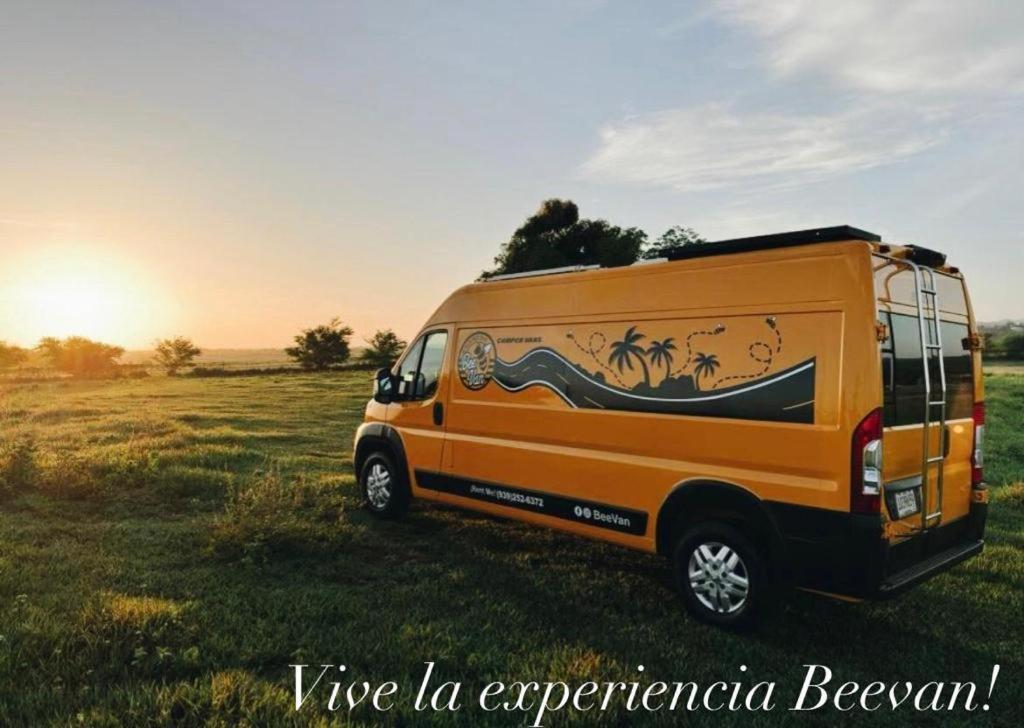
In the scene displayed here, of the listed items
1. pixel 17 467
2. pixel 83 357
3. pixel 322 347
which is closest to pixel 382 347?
pixel 322 347

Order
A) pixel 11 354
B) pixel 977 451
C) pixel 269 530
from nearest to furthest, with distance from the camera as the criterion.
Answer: pixel 977 451, pixel 269 530, pixel 11 354

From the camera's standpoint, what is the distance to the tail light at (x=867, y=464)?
4555 mm

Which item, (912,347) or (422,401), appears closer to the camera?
(912,347)

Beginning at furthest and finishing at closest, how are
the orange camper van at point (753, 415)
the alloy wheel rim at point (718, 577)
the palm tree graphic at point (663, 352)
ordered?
the palm tree graphic at point (663, 352) < the alloy wheel rim at point (718, 577) < the orange camper van at point (753, 415)

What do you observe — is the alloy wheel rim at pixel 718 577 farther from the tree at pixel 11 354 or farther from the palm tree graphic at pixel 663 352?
the tree at pixel 11 354

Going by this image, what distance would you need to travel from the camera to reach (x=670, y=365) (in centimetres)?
564

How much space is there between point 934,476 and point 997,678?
140 cm

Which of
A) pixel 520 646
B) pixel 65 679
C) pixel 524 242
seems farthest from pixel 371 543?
pixel 524 242

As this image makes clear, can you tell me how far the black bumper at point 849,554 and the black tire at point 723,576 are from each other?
0.83ft

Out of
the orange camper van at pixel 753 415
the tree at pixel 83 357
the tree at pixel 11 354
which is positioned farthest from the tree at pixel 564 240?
the tree at pixel 11 354

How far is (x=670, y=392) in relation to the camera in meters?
5.62

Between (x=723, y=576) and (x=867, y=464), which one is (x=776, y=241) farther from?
(x=723, y=576)

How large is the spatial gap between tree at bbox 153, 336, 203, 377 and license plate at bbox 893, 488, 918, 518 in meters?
56.5

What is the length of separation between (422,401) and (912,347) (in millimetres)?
4913
